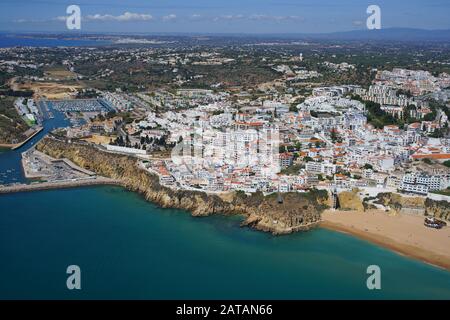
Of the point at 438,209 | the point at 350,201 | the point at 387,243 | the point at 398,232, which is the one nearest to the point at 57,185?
the point at 350,201

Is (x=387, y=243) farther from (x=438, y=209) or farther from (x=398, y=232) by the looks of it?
(x=438, y=209)

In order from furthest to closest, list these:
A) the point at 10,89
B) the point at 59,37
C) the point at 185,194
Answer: the point at 59,37, the point at 10,89, the point at 185,194

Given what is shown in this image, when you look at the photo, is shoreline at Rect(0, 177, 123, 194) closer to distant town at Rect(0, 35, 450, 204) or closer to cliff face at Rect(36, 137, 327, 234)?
cliff face at Rect(36, 137, 327, 234)

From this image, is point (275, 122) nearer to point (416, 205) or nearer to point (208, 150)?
point (208, 150)

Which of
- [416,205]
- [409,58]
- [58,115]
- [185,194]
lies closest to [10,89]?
[58,115]

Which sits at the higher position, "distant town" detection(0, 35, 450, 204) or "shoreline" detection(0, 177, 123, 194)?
"distant town" detection(0, 35, 450, 204)

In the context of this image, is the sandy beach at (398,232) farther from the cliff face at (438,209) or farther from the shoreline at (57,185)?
the shoreline at (57,185)

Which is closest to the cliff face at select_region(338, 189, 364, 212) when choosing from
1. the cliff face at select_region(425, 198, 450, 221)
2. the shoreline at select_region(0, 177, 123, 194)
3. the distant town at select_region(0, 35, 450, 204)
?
the distant town at select_region(0, 35, 450, 204)
